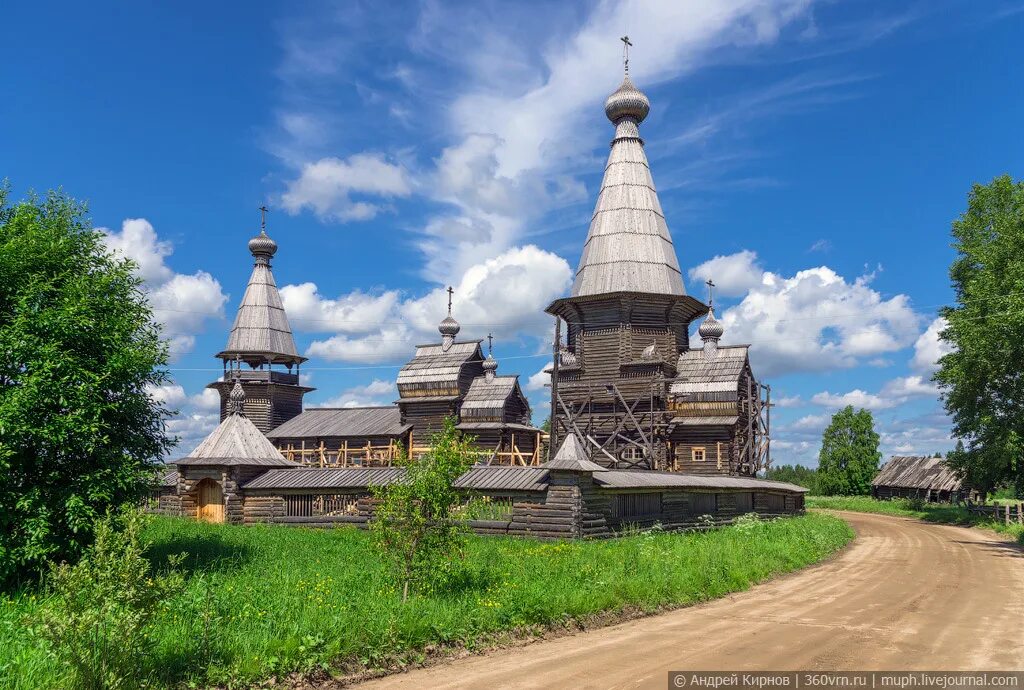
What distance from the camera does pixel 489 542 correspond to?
20734 mm

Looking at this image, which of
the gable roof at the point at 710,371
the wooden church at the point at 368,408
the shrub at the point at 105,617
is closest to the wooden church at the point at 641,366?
the gable roof at the point at 710,371

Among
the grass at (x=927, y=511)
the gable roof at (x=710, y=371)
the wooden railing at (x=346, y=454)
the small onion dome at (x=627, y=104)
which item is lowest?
the grass at (x=927, y=511)

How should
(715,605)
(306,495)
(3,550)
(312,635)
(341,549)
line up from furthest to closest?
(306,495), (341,549), (715,605), (3,550), (312,635)

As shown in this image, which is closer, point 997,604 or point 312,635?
point 312,635

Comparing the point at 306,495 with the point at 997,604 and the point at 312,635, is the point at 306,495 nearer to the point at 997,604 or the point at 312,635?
the point at 312,635

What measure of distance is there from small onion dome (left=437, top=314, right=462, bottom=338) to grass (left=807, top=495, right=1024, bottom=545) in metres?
28.5

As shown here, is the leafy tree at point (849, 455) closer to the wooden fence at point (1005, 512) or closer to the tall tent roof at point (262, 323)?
the wooden fence at point (1005, 512)

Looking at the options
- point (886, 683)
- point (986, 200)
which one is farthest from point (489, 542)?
point (986, 200)

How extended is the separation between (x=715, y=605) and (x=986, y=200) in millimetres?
32112

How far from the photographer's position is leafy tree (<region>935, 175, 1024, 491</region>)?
27.0 metres

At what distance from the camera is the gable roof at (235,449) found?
2745cm

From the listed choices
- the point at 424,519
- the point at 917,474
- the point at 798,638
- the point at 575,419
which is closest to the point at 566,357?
the point at 575,419

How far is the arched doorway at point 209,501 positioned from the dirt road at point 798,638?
62.6ft

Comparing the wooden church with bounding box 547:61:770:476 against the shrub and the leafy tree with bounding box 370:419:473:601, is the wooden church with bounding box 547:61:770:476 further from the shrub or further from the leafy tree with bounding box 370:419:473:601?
the shrub
